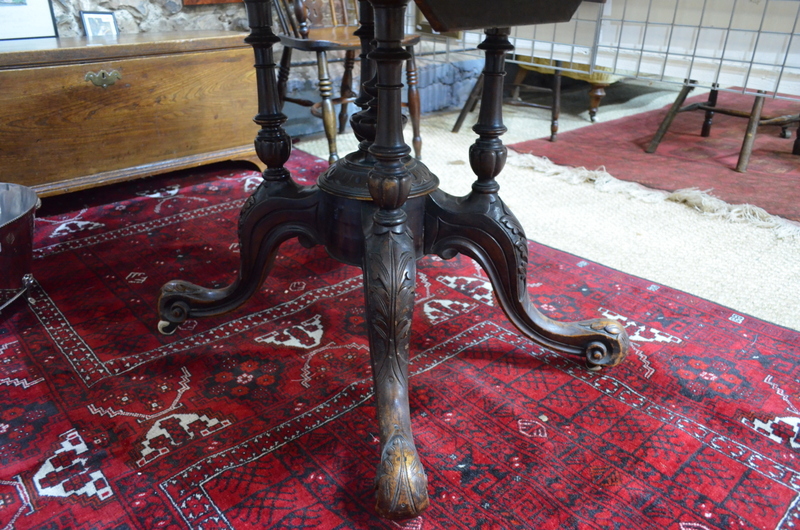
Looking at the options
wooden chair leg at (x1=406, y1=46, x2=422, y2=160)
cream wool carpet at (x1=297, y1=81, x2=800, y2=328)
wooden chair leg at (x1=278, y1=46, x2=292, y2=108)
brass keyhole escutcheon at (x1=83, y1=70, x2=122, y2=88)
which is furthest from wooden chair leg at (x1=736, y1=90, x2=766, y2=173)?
brass keyhole escutcheon at (x1=83, y1=70, x2=122, y2=88)

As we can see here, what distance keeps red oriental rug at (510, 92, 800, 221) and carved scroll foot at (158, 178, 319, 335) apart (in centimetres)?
169

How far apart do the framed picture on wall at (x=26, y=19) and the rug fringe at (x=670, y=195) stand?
2.00 m

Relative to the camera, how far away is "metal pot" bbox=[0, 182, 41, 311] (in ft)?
4.45

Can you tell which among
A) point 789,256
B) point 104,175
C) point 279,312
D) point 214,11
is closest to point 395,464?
point 279,312

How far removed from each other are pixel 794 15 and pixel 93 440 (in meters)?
2.58

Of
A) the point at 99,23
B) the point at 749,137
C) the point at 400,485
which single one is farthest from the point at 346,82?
the point at 400,485

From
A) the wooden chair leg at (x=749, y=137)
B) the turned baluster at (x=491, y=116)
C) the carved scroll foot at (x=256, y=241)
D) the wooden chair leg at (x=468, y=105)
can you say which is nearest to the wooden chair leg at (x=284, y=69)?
the wooden chair leg at (x=468, y=105)

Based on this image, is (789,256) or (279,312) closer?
(279,312)

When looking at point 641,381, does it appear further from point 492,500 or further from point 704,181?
point 704,181

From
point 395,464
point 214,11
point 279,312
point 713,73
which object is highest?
point 214,11

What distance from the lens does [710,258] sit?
1721 millimetres

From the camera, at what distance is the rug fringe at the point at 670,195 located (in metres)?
1.96

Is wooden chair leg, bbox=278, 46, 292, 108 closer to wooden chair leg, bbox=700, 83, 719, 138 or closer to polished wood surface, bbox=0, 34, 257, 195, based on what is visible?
polished wood surface, bbox=0, 34, 257, 195

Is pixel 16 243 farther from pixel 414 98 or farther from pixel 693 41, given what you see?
pixel 693 41
